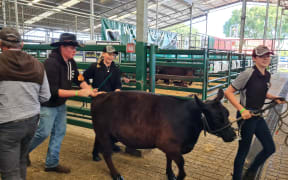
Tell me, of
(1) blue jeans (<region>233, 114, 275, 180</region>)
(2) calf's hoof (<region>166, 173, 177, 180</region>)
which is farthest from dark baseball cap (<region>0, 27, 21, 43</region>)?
(1) blue jeans (<region>233, 114, 275, 180</region>)

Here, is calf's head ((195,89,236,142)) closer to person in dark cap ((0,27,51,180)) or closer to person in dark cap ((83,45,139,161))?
person in dark cap ((83,45,139,161))

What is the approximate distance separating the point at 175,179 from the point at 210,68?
3869 millimetres

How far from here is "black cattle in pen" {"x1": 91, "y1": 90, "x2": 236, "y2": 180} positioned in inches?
104

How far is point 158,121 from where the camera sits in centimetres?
286

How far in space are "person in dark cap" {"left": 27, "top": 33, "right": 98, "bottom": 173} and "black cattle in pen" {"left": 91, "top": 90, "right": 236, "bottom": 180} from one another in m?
0.42

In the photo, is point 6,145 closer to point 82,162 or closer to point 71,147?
point 82,162

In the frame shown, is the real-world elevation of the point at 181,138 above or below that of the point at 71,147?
above

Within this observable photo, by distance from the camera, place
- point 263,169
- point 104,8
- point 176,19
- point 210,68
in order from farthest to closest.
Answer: point 176,19
point 104,8
point 210,68
point 263,169

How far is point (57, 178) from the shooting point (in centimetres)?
315

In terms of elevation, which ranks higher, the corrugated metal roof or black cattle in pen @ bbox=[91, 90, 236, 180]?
the corrugated metal roof

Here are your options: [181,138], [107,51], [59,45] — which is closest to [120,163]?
[181,138]

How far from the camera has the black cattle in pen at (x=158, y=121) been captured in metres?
2.65

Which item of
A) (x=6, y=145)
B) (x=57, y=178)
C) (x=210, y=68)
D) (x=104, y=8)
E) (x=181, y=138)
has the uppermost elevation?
(x=104, y=8)

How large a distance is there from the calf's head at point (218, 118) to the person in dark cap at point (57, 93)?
140 cm
